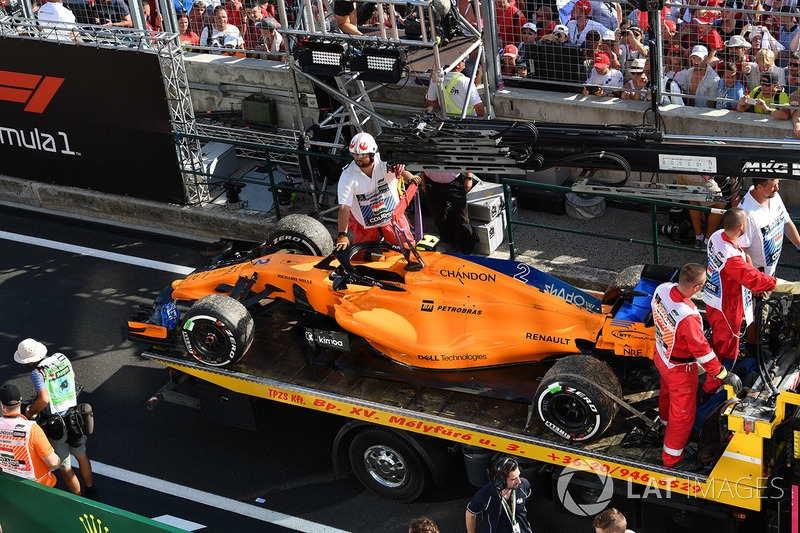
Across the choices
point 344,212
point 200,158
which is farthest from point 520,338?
point 200,158

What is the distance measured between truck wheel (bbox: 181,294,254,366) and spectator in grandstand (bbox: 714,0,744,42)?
255 inches

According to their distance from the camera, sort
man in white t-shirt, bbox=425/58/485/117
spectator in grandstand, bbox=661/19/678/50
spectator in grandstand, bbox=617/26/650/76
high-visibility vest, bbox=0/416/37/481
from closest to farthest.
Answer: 1. high-visibility vest, bbox=0/416/37/481
2. spectator in grandstand, bbox=661/19/678/50
3. man in white t-shirt, bbox=425/58/485/117
4. spectator in grandstand, bbox=617/26/650/76

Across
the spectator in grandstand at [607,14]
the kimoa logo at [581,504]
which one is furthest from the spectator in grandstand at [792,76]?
the kimoa logo at [581,504]

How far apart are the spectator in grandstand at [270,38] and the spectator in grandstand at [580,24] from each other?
4319 millimetres

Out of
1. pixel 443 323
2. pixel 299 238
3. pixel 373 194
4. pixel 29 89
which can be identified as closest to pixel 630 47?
pixel 373 194

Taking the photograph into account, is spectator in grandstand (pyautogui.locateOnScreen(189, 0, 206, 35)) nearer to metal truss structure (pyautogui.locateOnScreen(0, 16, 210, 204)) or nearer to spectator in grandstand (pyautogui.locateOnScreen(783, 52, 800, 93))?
metal truss structure (pyautogui.locateOnScreen(0, 16, 210, 204))

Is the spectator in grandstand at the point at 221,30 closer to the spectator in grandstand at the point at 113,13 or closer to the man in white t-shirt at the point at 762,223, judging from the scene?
→ the spectator in grandstand at the point at 113,13

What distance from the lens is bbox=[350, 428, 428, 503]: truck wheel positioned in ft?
27.1

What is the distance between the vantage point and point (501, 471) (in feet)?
22.9

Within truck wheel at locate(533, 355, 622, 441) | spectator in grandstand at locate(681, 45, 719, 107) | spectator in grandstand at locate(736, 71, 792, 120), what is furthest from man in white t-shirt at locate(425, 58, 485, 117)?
truck wheel at locate(533, 355, 622, 441)

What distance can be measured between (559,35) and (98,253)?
651cm

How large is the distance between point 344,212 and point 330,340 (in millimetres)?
1616

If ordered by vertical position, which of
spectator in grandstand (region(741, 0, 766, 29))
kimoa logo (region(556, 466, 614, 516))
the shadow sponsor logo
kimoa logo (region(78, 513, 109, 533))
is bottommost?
kimoa logo (region(556, 466, 614, 516))

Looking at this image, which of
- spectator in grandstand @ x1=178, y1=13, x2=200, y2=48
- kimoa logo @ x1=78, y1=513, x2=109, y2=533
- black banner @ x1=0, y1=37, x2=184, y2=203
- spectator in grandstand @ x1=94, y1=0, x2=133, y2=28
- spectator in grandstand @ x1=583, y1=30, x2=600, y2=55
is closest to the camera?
kimoa logo @ x1=78, y1=513, x2=109, y2=533
